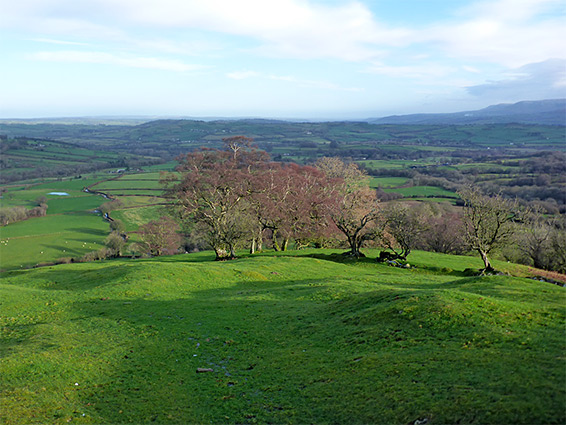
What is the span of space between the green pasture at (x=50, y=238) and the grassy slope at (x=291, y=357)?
5921cm

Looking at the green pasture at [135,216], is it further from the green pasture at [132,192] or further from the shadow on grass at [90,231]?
the green pasture at [132,192]

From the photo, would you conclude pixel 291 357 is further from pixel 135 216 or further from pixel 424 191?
pixel 424 191

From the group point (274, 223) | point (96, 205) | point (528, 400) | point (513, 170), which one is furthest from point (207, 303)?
point (513, 170)

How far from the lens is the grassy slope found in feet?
39.4

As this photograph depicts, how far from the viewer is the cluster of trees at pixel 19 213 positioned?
101 m

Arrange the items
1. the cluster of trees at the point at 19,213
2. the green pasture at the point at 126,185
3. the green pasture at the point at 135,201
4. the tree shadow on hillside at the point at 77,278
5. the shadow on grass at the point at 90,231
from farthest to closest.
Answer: the green pasture at the point at 126,185 < the green pasture at the point at 135,201 < the cluster of trees at the point at 19,213 < the shadow on grass at the point at 90,231 < the tree shadow on hillside at the point at 77,278

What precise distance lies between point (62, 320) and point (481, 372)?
24920mm

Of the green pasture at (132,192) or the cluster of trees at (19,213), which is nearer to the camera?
the cluster of trees at (19,213)

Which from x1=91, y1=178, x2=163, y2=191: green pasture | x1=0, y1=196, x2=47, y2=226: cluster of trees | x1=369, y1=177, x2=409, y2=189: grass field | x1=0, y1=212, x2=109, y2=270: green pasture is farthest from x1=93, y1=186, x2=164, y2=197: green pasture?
x1=369, y1=177, x2=409, y2=189: grass field

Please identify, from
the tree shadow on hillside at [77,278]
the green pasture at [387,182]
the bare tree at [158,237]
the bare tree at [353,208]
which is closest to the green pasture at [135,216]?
the bare tree at [158,237]

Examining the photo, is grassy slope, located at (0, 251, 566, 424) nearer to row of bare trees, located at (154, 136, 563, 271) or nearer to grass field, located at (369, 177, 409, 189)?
row of bare trees, located at (154, 136, 563, 271)

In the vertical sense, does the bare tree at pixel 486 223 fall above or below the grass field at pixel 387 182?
above

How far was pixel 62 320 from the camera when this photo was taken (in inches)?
946

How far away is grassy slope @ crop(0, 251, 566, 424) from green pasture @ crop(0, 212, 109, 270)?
5921 centimetres
